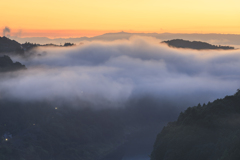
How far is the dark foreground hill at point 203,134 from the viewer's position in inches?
3564

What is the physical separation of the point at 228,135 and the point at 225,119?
1057cm

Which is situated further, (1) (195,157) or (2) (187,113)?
(2) (187,113)

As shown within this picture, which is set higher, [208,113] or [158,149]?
[208,113]

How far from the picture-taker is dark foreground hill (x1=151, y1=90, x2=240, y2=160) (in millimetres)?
90531

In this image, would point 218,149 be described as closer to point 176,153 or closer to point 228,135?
point 228,135

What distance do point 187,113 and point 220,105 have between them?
1359 centimetres

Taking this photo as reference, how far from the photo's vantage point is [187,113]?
11925 cm

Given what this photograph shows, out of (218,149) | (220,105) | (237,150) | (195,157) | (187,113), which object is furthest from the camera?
(187,113)

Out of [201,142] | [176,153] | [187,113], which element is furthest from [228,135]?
[187,113]

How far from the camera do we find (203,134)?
4006 inches

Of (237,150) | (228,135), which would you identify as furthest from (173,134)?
(237,150)

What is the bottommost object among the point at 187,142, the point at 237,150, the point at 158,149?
the point at 158,149

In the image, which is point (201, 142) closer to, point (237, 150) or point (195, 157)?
point (195, 157)

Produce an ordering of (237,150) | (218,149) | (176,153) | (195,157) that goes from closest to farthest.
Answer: (237,150), (218,149), (195,157), (176,153)
